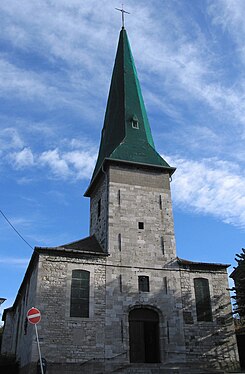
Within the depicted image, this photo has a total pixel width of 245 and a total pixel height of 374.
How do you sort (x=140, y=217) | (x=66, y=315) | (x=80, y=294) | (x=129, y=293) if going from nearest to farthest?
(x=66, y=315), (x=80, y=294), (x=129, y=293), (x=140, y=217)

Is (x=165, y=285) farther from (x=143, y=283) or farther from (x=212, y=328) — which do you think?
(x=212, y=328)

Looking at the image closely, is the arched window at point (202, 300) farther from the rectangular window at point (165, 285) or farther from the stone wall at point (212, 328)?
the rectangular window at point (165, 285)

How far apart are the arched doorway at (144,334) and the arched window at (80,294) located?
2330 millimetres

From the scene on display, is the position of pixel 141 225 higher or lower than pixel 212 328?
higher

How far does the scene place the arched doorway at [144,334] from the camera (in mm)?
18641

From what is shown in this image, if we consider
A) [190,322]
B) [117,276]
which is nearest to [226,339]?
[190,322]

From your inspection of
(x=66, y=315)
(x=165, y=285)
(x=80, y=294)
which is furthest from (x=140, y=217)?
(x=66, y=315)

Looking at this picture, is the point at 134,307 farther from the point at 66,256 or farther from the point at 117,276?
the point at 66,256

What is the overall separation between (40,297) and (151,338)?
6112mm

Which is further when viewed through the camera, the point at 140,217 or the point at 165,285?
the point at 140,217

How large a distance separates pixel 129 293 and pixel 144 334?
3.02 meters

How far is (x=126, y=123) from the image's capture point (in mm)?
24375

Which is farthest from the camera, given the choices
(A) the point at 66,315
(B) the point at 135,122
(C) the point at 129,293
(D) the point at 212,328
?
(B) the point at 135,122

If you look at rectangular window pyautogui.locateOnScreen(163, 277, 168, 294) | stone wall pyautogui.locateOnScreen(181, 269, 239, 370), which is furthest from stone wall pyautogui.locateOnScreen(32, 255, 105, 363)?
stone wall pyautogui.locateOnScreen(181, 269, 239, 370)
